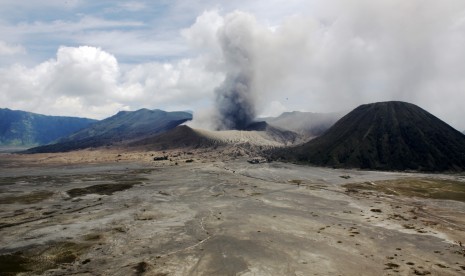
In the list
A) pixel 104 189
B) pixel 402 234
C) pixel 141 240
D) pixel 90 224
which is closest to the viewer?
pixel 141 240

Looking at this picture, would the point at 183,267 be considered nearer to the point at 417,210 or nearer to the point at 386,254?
the point at 386,254

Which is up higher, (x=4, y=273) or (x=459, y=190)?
(x=459, y=190)

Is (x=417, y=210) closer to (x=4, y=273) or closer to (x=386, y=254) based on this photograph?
(x=386, y=254)

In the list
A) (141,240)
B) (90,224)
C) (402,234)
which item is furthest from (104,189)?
(402,234)

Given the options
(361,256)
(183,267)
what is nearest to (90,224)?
(183,267)

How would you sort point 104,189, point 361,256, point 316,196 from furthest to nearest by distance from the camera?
1. point 104,189
2. point 316,196
3. point 361,256

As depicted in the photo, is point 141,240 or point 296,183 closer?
point 141,240
